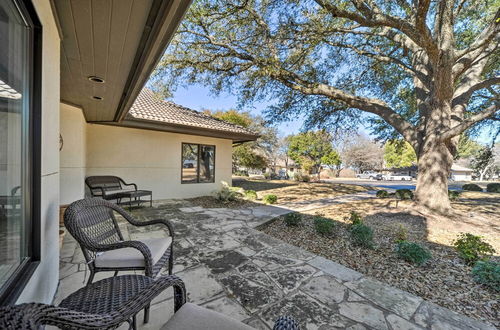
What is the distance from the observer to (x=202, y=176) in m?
8.63

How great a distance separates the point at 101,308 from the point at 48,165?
Answer: 4.63 feet

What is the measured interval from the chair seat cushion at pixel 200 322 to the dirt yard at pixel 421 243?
2386 mm

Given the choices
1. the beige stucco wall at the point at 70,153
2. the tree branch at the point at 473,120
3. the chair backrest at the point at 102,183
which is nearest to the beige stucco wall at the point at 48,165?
the beige stucco wall at the point at 70,153

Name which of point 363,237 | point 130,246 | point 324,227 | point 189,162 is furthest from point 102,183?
point 363,237

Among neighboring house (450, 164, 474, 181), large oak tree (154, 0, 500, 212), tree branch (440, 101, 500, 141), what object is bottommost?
neighboring house (450, 164, 474, 181)

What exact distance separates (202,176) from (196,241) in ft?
17.0

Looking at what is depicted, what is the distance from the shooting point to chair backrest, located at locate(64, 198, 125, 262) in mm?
1769

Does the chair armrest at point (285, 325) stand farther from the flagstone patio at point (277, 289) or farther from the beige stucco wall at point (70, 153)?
the beige stucco wall at point (70, 153)

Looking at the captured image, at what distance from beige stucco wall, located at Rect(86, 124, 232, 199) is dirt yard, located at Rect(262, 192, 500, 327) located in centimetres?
456

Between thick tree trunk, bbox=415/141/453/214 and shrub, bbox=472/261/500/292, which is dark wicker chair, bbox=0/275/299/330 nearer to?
shrub, bbox=472/261/500/292

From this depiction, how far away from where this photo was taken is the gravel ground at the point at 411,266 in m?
2.26

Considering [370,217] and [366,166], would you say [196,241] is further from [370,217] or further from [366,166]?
[366,166]

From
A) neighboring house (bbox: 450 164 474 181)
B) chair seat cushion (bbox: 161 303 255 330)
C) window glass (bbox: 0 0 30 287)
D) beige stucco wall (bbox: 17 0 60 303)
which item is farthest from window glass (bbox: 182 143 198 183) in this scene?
neighboring house (bbox: 450 164 474 181)

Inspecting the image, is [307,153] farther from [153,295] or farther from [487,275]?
[153,295]
